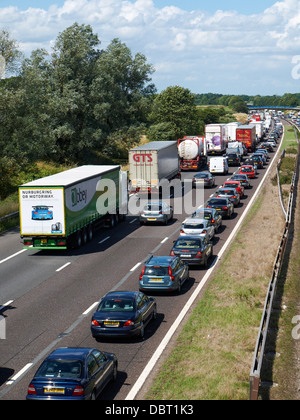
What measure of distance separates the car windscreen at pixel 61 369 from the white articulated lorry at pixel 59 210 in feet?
56.3

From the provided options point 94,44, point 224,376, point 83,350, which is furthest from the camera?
point 94,44

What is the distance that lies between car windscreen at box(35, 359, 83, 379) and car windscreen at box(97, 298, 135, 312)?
5097 mm

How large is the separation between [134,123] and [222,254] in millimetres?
45249

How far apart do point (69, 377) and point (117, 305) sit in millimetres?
5663

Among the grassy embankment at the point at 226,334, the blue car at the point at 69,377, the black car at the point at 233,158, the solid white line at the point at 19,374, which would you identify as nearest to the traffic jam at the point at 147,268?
the blue car at the point at 69,377

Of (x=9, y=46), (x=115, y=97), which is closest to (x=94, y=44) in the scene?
(x=115, y=97)

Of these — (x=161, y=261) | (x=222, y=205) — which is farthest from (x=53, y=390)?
(x=222, y=205)

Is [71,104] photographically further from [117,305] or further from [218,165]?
[117,305]

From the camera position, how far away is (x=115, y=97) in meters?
72.7

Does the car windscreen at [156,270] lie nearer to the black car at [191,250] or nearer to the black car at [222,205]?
the black car at [191,250]

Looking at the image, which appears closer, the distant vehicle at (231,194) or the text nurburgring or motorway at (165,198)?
the text nurburgring or motorway at (165,198)

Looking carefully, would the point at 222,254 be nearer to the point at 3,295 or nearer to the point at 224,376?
the point at 3,295

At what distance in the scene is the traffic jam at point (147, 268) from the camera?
1451 centimetres

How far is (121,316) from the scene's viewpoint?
1942 cm
